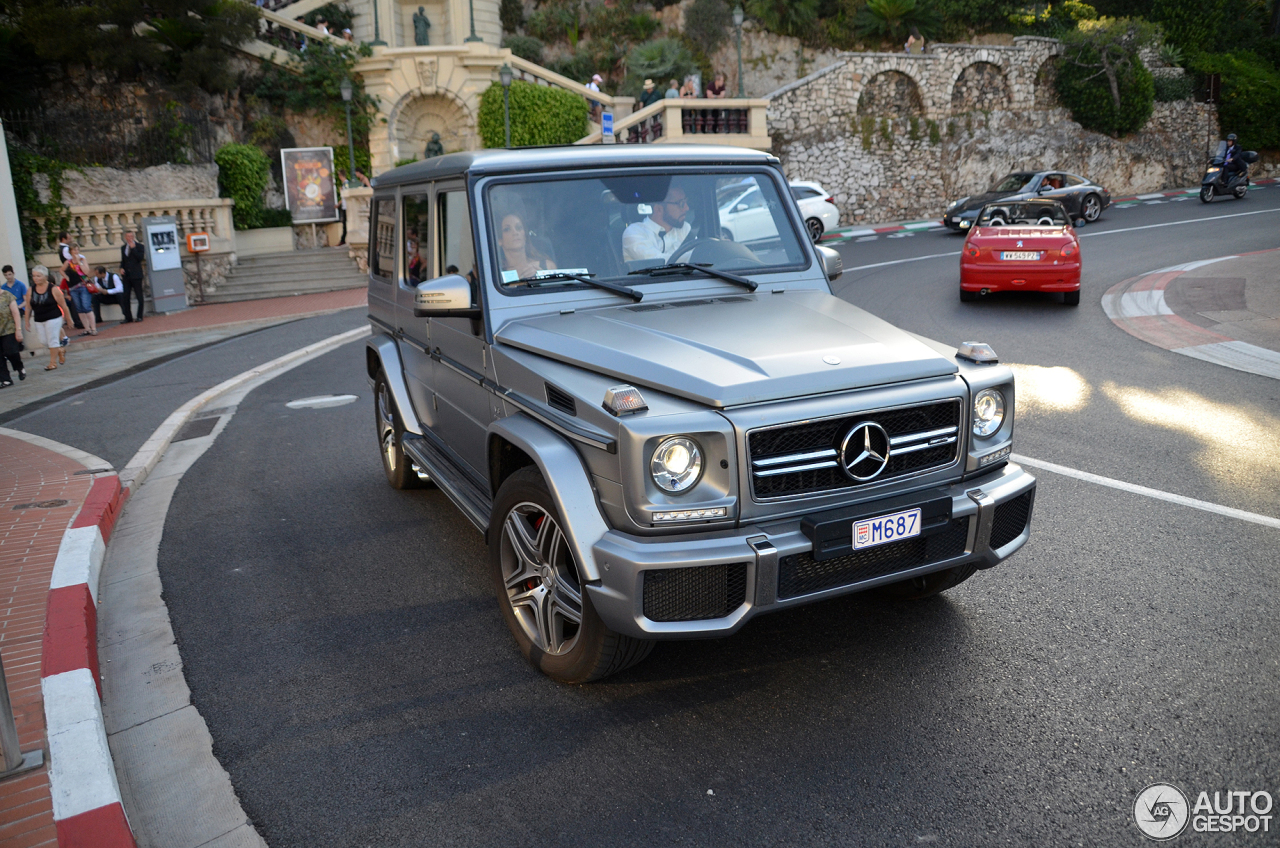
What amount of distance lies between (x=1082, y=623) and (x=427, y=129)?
115 ft

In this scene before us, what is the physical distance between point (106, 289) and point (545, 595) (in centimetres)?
2062

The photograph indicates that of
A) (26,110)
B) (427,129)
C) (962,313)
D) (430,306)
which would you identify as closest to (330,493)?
(430,306)

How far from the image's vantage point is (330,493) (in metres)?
7.31

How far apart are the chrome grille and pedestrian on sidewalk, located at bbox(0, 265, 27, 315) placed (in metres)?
16.2

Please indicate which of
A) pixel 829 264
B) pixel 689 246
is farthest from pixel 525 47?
pixel 689 246

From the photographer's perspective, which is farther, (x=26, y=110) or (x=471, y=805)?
(x=26, y=110)

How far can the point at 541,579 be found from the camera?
414cm

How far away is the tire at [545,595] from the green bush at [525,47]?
136 ft

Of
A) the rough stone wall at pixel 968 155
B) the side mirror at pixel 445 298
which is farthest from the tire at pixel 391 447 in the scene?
the rough stone wall at pixel 968 155

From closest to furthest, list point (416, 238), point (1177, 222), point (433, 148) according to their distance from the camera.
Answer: point (416, 238)
point (1177, 222)
point (433, 148)

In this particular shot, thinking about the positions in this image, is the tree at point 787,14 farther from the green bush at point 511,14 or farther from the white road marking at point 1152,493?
the white road marking at point 1152,493

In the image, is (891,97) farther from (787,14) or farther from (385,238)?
(385,238)

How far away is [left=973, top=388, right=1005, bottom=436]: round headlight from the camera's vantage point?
4.00 meters

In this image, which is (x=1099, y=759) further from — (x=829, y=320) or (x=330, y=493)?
(x=330, y=493)
